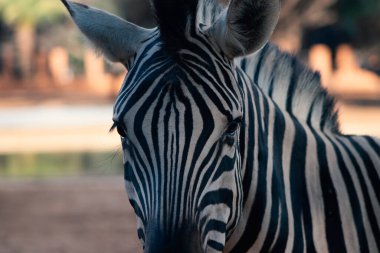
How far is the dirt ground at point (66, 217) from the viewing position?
11.1 metres

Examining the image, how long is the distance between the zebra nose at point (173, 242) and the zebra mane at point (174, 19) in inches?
25.4

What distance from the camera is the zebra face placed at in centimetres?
263

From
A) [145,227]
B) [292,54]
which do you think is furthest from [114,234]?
[145,227]

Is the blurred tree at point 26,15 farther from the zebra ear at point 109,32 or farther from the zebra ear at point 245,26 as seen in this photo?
the zebra ear at point 245,26

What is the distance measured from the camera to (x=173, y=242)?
254cm

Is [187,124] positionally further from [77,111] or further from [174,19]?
[77,111]

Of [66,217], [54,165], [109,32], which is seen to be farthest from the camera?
[54,165]

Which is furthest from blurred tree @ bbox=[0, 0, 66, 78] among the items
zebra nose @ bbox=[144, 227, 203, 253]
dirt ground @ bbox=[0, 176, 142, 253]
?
zebra nose @ bbox=[144, 227, 203, 253]

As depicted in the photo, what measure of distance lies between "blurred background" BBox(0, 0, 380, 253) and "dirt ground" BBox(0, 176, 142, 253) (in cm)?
2

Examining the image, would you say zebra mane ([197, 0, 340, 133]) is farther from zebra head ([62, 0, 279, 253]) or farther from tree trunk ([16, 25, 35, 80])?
tree trunk ([16, 25, 35, 80])

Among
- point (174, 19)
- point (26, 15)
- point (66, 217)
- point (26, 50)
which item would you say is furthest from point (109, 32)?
Answer: point (26, 50)

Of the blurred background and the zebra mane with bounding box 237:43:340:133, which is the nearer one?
the zebra mane with bounding box 237:43:340:133

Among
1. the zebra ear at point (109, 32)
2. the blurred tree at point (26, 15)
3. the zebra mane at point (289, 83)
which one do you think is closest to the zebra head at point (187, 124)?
the zebra ear at point (109, 32)

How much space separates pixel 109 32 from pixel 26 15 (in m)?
49.2
